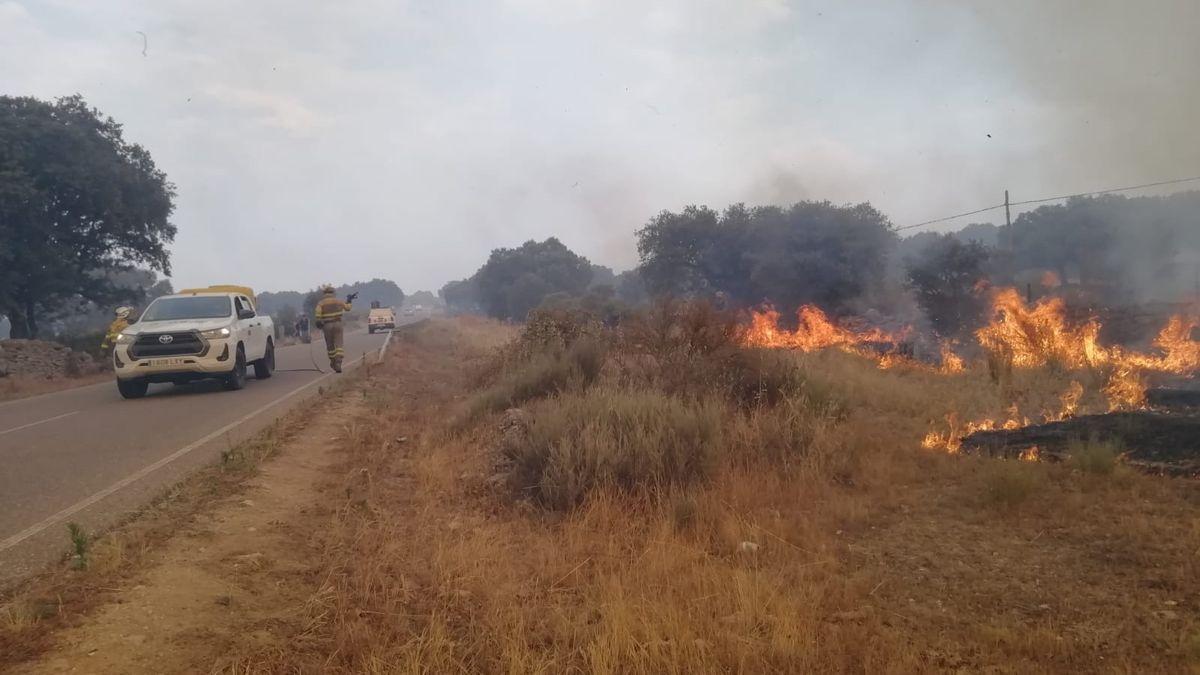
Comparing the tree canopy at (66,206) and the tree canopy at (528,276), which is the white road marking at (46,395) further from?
the tree canopy at (528,276)

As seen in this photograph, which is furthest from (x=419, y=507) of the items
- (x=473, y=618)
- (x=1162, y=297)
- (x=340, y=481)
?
(x=1162, y=297)

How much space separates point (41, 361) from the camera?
71.6ft

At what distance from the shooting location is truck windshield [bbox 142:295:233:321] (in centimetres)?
1336

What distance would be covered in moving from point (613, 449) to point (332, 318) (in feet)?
35.4

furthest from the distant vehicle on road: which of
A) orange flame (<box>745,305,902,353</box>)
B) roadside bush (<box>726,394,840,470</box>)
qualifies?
roadside bush (<box>726,394,840,470</box>)

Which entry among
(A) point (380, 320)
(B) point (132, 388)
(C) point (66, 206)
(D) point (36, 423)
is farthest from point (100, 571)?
(A) point (380, 320)

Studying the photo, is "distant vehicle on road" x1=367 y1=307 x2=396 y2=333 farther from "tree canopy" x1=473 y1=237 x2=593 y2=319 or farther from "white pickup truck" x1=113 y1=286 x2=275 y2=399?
"white pickup truck" x1=113 y1=286 x2=275 y2=399

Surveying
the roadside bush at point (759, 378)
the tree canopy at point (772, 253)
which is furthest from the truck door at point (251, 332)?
the tree canopy at point (772, 253)

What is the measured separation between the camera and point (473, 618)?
406cm

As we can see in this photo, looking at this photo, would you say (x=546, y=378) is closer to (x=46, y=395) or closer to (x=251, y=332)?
(x=251, y=332)

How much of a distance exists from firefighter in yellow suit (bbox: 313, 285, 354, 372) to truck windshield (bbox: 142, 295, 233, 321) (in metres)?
1.85

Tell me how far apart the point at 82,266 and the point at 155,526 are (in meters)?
27.7

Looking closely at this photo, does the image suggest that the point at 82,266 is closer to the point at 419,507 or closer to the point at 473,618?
the point at 419,507

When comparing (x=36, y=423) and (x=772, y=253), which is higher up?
(x=772, y=253)
